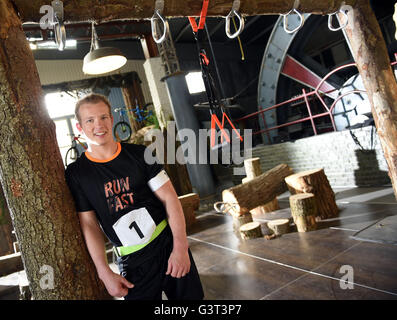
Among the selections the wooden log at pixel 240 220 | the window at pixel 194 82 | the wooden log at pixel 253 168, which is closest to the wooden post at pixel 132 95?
the window at pixel 194 82

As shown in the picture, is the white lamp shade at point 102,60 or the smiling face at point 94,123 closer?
the smiling face at point 94,123

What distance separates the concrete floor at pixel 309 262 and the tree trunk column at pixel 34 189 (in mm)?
1653

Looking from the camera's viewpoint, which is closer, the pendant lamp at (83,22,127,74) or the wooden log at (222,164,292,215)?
the pendant lamp at (83,22,127,74)

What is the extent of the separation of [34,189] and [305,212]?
10.6ft

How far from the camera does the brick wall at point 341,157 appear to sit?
16.4 feet

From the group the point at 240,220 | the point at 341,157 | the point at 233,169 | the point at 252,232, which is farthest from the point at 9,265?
the point at 341,157

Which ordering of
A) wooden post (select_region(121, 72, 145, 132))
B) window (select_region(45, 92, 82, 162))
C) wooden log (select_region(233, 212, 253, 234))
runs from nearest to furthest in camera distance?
wooden log (select_region(233, 212, 253, 234)) → wooden post (select_region(121, 72, 145, 132)) → window (select_region(45, 92, 82, 162))

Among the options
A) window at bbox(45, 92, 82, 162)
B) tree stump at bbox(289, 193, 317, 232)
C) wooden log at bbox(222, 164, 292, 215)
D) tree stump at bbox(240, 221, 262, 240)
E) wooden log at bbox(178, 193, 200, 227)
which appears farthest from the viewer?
window at bbox(45, 92, 82, 162)

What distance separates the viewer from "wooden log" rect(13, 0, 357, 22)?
1.65 meters

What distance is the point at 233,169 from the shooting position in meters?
8.66

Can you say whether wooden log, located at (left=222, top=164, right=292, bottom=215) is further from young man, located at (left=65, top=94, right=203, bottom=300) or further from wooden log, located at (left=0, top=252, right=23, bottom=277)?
wooden log, located at (left=0, top=252, right=23, bottom=277)

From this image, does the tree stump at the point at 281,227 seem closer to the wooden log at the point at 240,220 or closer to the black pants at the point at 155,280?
the wooden log at the point at 240,220

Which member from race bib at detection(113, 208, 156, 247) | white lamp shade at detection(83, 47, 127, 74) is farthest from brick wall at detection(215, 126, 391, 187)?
race bib at detection(113, 208, 156, 247)
